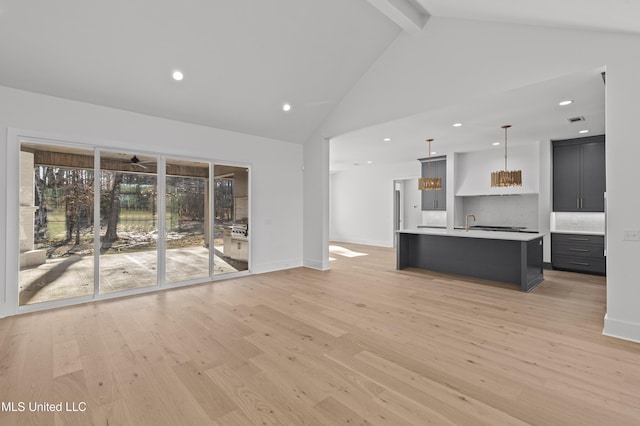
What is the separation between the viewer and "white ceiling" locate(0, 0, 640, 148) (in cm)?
317

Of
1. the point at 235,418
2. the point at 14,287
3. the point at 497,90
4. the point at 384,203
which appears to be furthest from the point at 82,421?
the point at 384,203

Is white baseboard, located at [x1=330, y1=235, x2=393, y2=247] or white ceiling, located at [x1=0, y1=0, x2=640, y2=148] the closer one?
white ceiling, located at [x1=0, y1=0, x2=640, y2=148]

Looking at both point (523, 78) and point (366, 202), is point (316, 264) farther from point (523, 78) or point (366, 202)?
point (366, 202)

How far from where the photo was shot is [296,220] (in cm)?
673

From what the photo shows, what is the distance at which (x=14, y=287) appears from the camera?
12.1 ft

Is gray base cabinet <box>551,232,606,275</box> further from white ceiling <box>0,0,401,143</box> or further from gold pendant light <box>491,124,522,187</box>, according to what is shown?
white ceiling <box>0,0,401,143</box>

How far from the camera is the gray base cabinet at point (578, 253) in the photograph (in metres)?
5.73

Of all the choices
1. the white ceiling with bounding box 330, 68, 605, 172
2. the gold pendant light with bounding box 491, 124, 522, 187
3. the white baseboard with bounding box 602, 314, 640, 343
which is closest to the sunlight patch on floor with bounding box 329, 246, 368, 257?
the white ceiling with bounding box 330, 68, 605, 172

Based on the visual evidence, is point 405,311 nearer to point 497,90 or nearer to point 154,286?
point 497,90

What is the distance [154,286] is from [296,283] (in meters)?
2.28

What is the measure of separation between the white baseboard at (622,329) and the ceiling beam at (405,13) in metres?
4.30

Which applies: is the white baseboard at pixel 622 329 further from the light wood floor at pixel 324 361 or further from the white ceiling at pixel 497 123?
the white ceiling at pixel 497 123

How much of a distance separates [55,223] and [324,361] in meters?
4.06

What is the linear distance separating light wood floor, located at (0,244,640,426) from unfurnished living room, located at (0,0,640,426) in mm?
22
